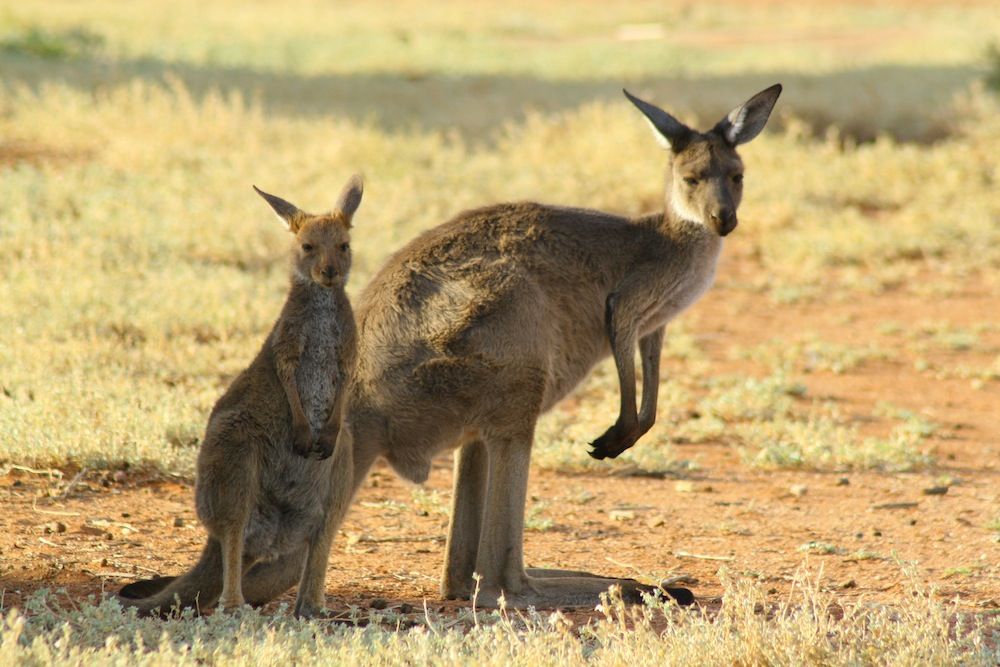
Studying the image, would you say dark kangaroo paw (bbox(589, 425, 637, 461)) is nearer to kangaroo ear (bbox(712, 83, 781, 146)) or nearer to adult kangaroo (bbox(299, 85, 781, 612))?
adult kangaroo (bbox(299, 85, 781, 612))

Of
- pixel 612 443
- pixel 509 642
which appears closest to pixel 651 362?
pixel 612 443

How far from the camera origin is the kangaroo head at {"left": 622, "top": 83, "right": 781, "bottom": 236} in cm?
539

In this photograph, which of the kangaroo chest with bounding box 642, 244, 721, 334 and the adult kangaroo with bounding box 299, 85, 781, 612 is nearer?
the adult kangaroo with bounding box 299, 85, 781, 612

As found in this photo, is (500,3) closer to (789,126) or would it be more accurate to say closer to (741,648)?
(789,126)

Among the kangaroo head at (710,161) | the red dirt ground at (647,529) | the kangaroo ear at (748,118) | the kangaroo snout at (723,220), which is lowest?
the red dirt ground at (647,529)

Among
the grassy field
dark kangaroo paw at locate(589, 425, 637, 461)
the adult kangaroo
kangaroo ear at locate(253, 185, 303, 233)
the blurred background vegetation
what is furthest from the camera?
the blurred background vegetation

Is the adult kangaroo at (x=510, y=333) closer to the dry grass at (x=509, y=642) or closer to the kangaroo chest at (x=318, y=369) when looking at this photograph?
the kangaroo chest at (x=318, y=369)

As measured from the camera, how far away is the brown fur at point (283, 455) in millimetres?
4250

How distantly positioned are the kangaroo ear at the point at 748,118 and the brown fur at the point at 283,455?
5.81 ft

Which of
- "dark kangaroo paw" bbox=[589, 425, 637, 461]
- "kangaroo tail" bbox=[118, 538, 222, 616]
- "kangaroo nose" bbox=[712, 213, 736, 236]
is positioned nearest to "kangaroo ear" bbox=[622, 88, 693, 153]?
"kangaroo nose" bbox=[712, 213, 736, 236]

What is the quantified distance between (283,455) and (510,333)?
3.04 ft

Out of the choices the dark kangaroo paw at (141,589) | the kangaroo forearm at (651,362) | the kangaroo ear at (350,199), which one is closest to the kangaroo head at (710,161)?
the kangaroo forearm at (651,362)

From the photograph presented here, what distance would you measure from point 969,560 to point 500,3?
42009 millimetres

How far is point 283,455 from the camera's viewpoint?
14.4 feet
